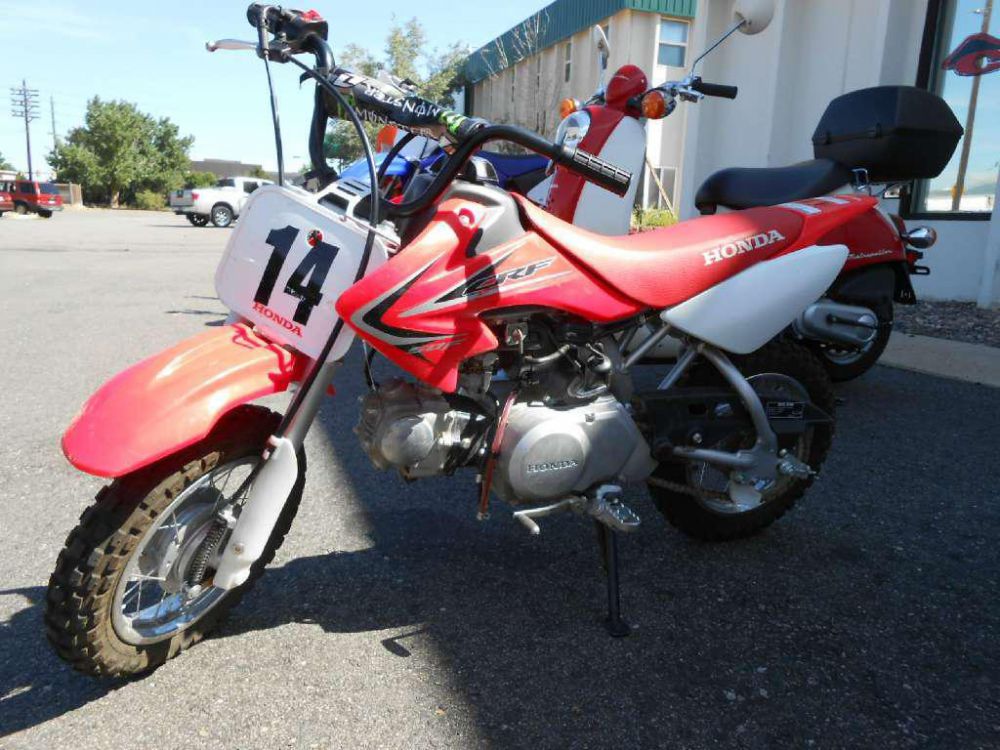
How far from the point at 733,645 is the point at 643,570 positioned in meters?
0.48

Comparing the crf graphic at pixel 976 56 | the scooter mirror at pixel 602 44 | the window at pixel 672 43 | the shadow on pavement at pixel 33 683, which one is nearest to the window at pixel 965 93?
the crf graphic at pixel 976 56

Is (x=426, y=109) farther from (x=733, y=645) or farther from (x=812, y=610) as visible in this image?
(x=812, y=610)

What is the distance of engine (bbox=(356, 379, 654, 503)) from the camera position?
2121 millimetres

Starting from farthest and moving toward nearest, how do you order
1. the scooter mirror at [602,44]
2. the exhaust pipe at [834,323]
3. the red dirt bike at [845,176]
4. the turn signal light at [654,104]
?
the scooter mirror at [602,44]
the exhaust pipe at [834,323]
the red dirt bike at [845,176]
the turn signal light at [654,104]

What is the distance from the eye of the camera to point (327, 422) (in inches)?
168

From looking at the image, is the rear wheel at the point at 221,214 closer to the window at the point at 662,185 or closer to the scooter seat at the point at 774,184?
the window at the point at 662,185

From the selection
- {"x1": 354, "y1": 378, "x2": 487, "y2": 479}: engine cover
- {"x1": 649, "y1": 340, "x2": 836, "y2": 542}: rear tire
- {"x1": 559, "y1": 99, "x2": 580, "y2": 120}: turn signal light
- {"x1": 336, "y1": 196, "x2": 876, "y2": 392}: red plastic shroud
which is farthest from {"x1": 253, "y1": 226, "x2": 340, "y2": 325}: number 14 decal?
{"x1": 559, "y1": 99, "x2": 580, "y2": 120}: turn signal light

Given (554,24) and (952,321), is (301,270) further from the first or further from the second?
(554,24)

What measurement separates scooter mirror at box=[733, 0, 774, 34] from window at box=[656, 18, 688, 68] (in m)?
19.5

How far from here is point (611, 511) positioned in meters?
2.34

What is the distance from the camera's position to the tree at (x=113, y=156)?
168 ft

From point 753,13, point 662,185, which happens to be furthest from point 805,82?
point 662,185

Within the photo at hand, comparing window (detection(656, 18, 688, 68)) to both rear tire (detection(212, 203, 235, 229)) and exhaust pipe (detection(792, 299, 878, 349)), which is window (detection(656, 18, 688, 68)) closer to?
rear tire (detection(212, 203, 235, 229))

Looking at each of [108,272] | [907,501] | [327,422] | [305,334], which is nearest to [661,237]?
[305,334]
